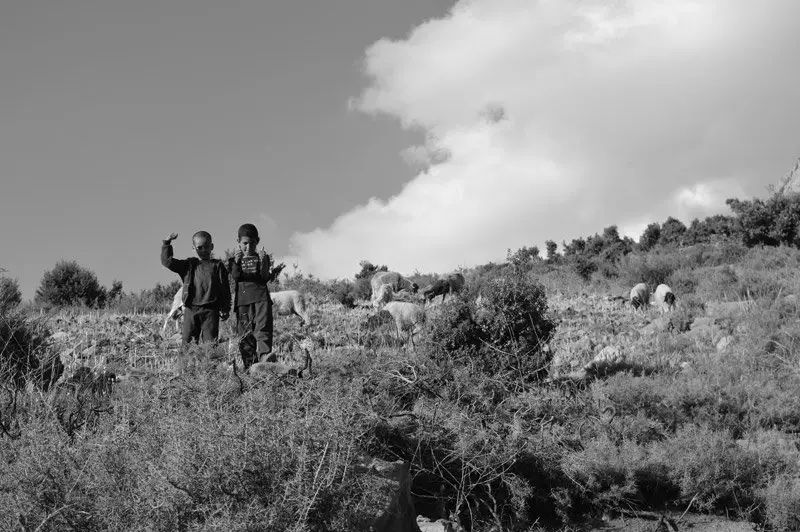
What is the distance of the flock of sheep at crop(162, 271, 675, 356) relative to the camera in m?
12.5

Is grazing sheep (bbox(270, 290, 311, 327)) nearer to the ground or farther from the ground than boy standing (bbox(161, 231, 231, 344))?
farther from the ground

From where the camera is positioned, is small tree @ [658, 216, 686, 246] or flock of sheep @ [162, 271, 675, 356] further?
small tree @ [658, 216, 686, 246]

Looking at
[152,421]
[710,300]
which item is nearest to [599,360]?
[710,300]

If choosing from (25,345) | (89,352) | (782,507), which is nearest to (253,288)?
(25,345)

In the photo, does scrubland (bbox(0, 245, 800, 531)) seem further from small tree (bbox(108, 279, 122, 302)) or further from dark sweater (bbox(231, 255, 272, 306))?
small tree (bbox(108, 279, 122, 302))

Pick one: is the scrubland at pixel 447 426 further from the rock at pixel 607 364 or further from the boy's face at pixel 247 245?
the boy's face at pixel 247 245

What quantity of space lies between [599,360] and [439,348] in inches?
105

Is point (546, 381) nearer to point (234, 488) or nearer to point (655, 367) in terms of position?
point (655, 367)

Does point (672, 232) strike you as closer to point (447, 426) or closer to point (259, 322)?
point (259, 322)

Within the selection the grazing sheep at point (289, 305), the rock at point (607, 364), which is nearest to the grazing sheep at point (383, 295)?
the grazing sheep at point (289, 305)

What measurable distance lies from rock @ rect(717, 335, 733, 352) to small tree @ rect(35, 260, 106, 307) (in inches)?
602

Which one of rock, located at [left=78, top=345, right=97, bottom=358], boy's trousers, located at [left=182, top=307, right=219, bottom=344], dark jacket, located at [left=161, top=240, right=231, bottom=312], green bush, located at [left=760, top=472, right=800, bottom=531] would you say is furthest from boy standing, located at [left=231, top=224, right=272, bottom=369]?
green bush, located at [left=760, top=472, right=800, bottom=531]

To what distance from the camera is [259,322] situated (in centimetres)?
862

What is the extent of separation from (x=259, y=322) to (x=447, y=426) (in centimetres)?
337
